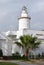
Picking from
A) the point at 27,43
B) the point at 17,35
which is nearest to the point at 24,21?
the point at 17,35

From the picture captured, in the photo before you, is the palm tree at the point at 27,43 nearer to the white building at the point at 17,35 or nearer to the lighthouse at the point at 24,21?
the white building at the point at 17,35

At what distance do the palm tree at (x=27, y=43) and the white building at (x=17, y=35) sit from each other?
2.90 meters

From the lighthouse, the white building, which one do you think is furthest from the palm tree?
the lighthouse

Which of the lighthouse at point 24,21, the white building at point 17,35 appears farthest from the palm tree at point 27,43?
the lighthouse at point 24,21

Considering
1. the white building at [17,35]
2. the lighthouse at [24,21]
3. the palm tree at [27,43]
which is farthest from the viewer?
the lighthouse at [24,21]

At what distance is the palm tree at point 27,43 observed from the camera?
170 ft

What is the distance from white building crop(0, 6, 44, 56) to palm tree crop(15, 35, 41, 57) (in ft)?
9.53

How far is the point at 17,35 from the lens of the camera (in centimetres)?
5812

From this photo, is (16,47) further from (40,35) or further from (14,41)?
(40,35)

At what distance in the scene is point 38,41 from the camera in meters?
53.8

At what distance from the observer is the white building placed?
181 ft

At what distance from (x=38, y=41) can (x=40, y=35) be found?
341 cm

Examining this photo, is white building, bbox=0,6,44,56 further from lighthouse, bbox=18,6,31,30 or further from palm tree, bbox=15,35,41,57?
palm tree, bbox=15,35,41,57

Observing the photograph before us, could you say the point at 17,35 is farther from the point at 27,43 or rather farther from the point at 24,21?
the point at 27,43
